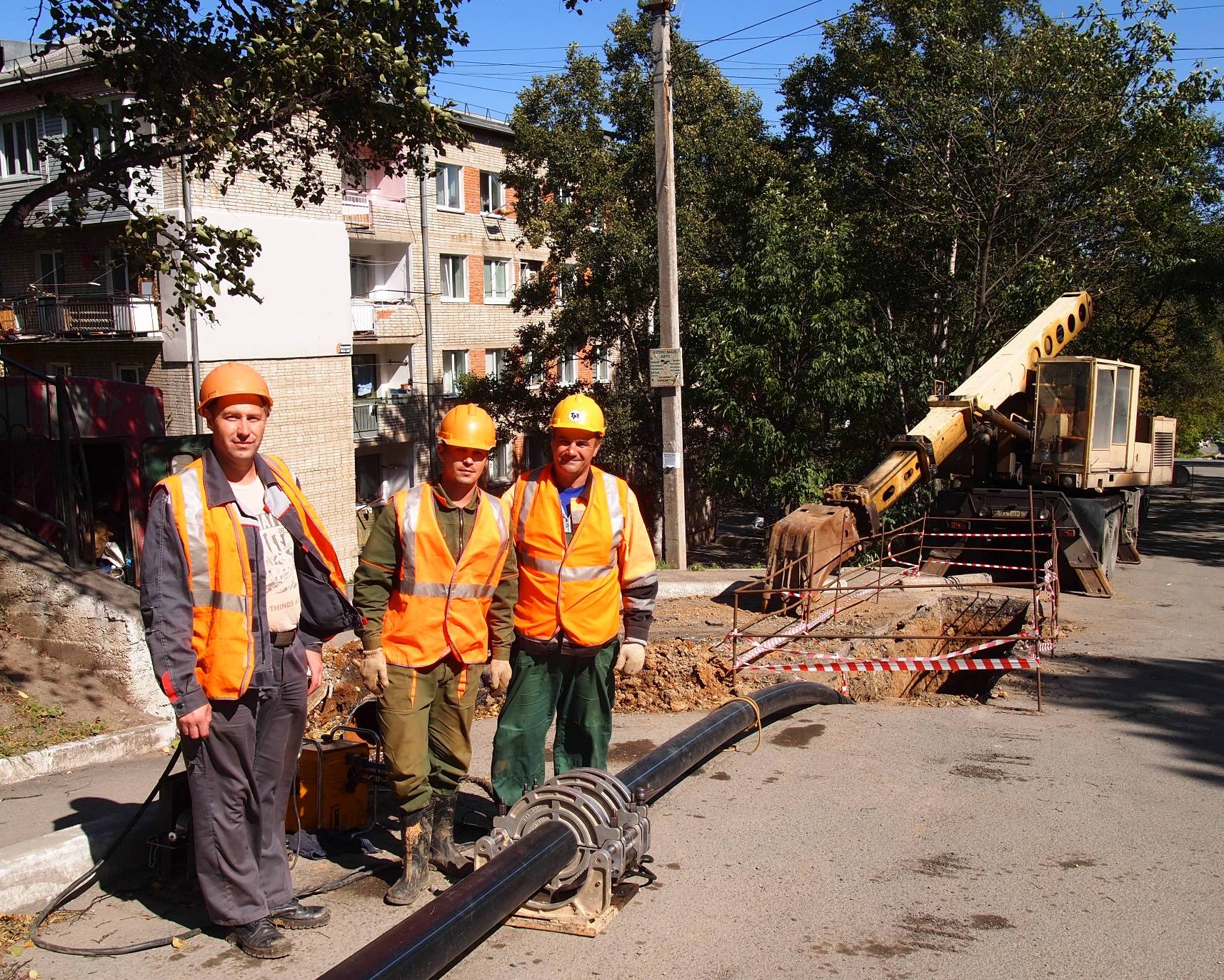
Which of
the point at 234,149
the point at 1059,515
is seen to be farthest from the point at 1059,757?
the point at 1059,515

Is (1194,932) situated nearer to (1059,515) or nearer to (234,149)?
(234,149)

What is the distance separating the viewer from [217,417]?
3664mm

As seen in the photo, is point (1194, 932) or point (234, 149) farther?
point (234, 149)

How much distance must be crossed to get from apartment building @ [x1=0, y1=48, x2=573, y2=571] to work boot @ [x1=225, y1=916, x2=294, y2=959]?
17034 mm

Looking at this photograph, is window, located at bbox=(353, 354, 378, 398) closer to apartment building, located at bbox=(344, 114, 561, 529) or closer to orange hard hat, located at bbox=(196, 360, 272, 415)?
apartment building, located at bbox=(344, 114, 561, 529)

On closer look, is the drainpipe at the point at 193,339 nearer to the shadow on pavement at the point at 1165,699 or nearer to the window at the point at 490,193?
the window at the point at 490,193

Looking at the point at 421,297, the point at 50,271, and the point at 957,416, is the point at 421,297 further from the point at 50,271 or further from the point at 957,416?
the point at 957,416

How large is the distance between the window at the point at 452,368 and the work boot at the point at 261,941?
2763 centimetres

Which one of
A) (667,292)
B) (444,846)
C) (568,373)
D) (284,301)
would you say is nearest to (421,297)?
(568,373)

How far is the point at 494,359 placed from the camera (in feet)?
109

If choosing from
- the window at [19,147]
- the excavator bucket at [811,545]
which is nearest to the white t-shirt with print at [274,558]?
the excavator bucket at [811,545]

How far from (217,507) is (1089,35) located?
1892 centimetres

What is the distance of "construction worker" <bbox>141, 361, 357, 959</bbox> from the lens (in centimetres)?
356

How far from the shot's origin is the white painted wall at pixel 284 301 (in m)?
21.9
